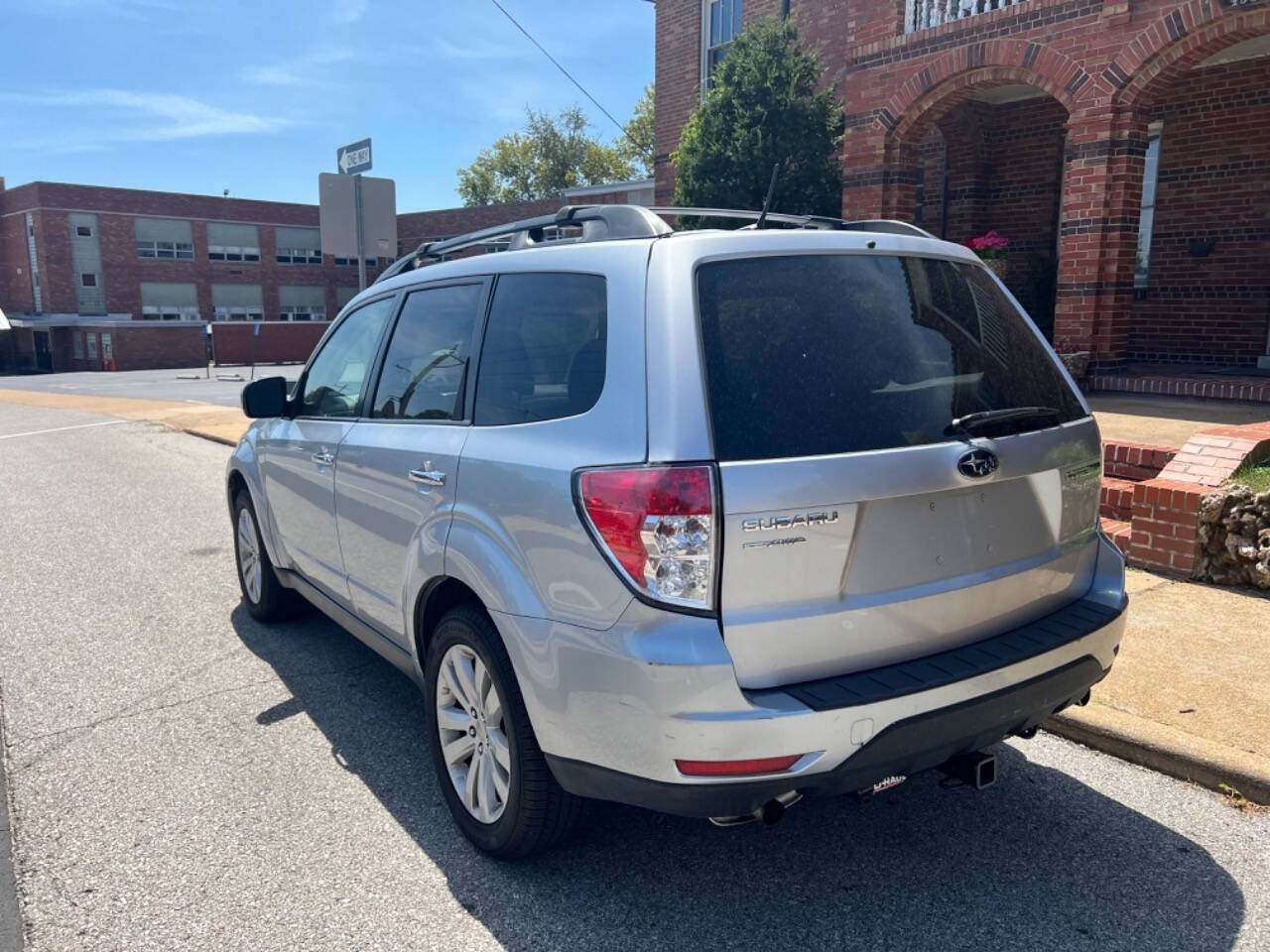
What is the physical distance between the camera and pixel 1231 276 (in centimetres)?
1084

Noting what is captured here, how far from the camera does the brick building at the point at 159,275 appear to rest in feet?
155

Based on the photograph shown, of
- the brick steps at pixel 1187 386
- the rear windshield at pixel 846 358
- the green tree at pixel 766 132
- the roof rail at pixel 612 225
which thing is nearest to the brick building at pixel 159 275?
the green tree at pixel 766 132

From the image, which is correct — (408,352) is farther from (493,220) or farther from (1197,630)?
(493,220)

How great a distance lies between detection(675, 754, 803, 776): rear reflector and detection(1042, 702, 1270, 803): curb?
6.41 feet

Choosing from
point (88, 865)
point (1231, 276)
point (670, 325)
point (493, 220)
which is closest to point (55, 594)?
point (88, 865)

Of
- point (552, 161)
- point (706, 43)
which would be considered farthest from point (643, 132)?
point (706, 43)

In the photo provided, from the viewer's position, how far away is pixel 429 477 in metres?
3.17

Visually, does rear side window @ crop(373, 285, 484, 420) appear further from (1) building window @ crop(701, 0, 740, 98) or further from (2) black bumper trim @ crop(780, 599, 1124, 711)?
(1) building window @ crop(701, 0, 740, 98)

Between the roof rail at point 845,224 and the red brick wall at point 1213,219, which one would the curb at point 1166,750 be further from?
the red brick wall at point 1213,219

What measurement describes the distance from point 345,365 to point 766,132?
36.2ft

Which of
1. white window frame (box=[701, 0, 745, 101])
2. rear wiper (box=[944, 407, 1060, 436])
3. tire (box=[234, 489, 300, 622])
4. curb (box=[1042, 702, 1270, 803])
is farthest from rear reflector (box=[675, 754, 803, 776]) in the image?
white window frame (box=[701, 0, 745, 101])

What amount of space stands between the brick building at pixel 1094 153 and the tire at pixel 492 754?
8735 mm

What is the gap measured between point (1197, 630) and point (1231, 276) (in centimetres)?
800

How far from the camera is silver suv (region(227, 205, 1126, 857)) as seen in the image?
2.33 m
